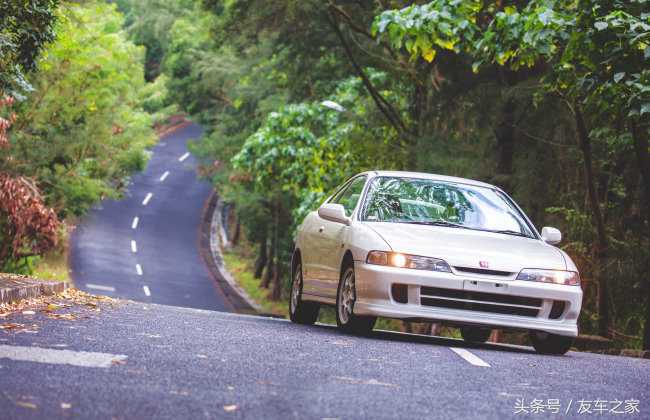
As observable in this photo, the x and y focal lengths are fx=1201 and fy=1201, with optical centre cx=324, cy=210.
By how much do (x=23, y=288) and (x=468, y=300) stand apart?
469 centimetres

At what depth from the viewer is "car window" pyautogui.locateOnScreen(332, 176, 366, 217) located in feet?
39.9

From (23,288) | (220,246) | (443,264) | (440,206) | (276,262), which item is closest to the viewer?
(443,264)

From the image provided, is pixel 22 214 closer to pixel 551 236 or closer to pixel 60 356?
pixel 551 236

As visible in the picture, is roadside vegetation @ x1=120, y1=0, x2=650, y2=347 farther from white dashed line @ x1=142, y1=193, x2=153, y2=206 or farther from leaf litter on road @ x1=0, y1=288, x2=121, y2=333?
white dashed line @ x1=142, y1=193, x2=153, y2=206

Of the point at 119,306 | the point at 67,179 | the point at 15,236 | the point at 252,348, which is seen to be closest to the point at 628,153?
the point at 119,306

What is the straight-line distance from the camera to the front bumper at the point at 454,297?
10500 mm

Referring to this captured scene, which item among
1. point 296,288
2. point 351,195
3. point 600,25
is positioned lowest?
point 296,288

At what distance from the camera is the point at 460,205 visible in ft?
39.0

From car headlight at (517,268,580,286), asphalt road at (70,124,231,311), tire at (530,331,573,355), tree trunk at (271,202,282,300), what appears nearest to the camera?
car headlight at (517,268,580,286)

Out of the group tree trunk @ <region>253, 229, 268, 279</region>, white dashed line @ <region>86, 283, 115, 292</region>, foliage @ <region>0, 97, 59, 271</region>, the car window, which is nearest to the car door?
the car window

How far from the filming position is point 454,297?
34.7 feet

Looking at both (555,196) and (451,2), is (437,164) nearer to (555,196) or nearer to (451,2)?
(555,196)

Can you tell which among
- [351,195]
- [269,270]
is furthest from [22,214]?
[269,270]

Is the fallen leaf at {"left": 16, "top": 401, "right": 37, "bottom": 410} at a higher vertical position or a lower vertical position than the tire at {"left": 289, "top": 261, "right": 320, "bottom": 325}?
higher
